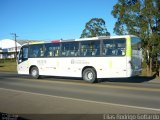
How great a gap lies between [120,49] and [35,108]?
9.57m

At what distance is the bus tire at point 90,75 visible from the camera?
20.8 meters

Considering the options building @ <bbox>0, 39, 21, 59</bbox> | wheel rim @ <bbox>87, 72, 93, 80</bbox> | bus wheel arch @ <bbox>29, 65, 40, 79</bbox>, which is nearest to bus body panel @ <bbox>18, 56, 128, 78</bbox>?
bus wheel arch @ <bbox>29, 65, 40, 79</bbox>

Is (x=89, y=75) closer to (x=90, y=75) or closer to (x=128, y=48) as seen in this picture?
(x=90, y=75)

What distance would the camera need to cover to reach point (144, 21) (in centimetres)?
2662

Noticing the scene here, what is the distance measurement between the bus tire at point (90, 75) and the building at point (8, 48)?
9383 cm

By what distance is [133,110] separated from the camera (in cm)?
1038

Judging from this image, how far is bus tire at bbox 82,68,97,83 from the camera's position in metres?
20.8

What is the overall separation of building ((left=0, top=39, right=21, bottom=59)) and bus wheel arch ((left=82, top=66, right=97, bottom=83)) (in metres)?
93.8

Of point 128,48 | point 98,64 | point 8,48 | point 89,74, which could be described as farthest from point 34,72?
point 8,48

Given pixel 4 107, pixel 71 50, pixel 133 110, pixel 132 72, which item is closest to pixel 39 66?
pixel 71 50

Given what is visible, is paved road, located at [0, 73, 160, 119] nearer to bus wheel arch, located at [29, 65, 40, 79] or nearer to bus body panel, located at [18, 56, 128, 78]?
bus body panel, located at [18, 56, 128, 78]

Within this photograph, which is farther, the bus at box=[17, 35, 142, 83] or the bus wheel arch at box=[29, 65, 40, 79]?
the bus wheel arch at box=[29, 65, 40, 79]

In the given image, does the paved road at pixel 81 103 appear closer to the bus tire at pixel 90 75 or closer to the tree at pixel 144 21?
the bus tire at pixel 90 75

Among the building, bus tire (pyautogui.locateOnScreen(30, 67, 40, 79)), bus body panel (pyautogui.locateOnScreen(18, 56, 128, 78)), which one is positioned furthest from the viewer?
the building
